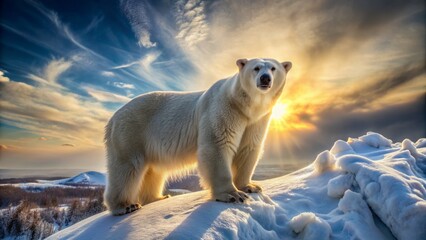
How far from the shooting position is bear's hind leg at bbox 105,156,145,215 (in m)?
7.18

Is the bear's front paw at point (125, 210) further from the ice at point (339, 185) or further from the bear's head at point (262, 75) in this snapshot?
the ice at point (339, 185)

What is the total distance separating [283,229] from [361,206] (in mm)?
1560

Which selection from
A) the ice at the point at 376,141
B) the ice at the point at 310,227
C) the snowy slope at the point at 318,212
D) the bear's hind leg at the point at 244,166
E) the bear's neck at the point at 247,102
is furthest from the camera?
the ice at the point at 376,141

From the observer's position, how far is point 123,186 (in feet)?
23.6

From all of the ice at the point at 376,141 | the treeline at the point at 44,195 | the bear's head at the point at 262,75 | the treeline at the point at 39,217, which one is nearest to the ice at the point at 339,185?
the bear's head at the point at 262,75

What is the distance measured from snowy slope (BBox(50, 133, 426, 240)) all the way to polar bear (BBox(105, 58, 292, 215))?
0.64 m

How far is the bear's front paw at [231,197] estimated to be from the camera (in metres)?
5.70

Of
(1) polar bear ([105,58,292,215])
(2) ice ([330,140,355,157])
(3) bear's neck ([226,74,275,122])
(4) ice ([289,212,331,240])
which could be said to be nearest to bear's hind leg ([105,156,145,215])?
(1) polar bear ([105,58,292,215])

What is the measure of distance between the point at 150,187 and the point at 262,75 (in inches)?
181

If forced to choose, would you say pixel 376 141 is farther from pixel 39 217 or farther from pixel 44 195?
pixel 44 195

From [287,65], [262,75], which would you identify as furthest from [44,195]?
[262,75]

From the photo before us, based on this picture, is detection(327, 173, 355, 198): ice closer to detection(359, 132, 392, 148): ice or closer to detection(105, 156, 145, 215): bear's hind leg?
detection(359, 132, 392, 148): ice

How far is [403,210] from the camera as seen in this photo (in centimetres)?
496

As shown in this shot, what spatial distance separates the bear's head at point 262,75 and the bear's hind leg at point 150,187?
3686 mm
